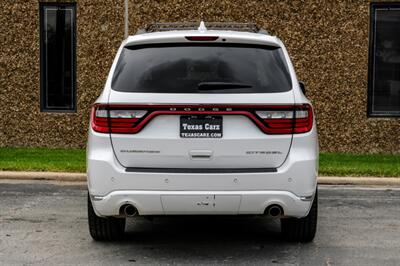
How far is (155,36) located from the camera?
6.05 meters

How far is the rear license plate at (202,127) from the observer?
568cm

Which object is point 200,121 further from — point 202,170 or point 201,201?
point 201,201

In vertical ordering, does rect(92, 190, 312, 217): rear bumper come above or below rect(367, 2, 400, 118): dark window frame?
below

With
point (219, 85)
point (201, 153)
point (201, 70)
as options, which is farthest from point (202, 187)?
point (201, 70)

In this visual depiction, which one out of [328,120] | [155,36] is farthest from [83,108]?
[155,36]

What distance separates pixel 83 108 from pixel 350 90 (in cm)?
527

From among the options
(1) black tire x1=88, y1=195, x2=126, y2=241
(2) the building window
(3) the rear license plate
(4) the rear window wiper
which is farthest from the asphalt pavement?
(2) the building window

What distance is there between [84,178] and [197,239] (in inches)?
164

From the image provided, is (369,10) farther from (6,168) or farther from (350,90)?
(6,168)

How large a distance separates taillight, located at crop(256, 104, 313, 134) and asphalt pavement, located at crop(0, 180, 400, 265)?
1074mm

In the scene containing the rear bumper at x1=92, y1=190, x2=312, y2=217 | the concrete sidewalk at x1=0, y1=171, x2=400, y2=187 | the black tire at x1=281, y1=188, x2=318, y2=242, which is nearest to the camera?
the rear bumper at x1=92, y1=190, x2=312, y2=217

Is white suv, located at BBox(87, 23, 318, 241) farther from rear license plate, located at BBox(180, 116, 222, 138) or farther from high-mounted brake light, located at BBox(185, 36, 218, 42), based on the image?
high-mounted brake light, located at BBox(185, 36, 218, 42)

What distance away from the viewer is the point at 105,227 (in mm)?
6504

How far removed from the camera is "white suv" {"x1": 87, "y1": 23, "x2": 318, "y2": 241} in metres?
5.64
